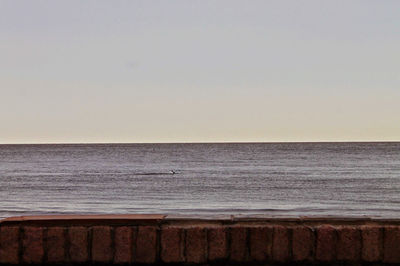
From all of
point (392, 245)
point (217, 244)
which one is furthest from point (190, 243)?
point (392, 245)

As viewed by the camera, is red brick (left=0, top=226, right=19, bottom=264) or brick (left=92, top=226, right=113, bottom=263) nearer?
brick (left=92, top=226, right=113, bottom=263)

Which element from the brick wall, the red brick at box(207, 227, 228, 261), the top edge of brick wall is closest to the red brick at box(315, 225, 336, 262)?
the brick wall

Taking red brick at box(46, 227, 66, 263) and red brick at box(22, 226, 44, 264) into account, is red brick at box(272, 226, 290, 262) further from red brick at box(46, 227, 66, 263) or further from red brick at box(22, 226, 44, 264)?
red brick at box(22, 226, 44, 264)

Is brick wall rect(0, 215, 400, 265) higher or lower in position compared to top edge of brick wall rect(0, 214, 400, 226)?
lower

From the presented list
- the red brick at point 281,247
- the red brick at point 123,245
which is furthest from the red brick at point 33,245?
the red brick at point 281,247

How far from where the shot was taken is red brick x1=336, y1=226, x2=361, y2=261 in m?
6.22

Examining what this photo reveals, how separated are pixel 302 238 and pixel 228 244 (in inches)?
22.3

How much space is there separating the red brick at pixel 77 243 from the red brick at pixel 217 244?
95 cm

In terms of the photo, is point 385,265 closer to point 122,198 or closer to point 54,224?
point 54,224

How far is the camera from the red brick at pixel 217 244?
622cm

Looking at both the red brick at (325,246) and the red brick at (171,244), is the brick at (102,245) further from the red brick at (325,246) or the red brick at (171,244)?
the red brick at (325,246)

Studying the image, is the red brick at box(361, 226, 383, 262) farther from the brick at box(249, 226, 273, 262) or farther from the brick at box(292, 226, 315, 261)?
the brick at box(249, 226, 273, 262)

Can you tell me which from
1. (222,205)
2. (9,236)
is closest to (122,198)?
(222,205)

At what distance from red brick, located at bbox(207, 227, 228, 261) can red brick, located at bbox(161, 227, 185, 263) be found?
0.70 feet
